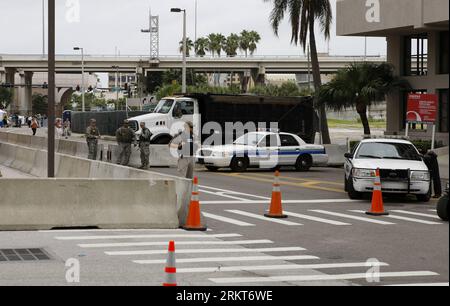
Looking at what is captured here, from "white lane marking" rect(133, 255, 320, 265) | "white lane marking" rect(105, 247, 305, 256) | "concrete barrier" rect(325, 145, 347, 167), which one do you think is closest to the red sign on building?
"concrete barrier" rect(325, 145, 347, 167)

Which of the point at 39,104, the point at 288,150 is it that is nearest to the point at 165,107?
the point at 288,150

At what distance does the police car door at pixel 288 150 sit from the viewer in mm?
30728

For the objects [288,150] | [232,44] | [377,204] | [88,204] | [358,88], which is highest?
[232,44]

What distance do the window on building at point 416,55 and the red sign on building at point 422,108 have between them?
29.6 feet

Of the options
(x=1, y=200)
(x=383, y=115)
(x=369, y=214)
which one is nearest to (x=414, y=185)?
(x=369, y=214)

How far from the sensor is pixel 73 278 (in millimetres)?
9641

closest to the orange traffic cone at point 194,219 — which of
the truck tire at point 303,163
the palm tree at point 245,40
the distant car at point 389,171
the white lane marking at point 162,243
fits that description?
the white lane marking at point 162,243

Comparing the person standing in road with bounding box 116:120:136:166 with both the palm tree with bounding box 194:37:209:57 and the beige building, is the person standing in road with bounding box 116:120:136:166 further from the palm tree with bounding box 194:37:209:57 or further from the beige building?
the palm tree with bounding box 194:37:209:57

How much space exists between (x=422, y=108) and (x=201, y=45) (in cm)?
12237

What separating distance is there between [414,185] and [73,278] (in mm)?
12275

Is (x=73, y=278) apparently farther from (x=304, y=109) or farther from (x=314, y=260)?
(x=304, y=109)

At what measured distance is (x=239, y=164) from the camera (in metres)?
30.1

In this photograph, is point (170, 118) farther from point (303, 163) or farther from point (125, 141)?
point (303, 163)

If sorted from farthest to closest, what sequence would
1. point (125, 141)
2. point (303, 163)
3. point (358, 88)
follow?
point (358, 88), point (125, 141), point (303, 163)
